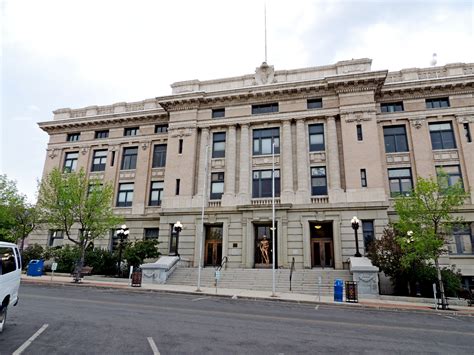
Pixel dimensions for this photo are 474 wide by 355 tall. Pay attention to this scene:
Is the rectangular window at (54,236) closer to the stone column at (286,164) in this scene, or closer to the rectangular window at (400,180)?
the stone column at (286,164)

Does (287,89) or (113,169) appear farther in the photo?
(113,169)

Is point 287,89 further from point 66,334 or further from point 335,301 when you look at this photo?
point 66,334

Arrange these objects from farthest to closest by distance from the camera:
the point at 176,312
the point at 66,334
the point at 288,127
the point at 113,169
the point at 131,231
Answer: the point at 113,169 → the point at 131,231 → the point at 288,127 → the point at 176,312 → the point at 66,334

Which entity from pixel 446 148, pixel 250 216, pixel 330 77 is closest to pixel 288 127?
pixel 330 77

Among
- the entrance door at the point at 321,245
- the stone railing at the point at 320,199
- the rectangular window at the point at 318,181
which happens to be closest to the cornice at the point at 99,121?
the rectangular window at the point at 318,181

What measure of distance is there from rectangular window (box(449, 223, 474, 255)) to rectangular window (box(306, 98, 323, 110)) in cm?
1537

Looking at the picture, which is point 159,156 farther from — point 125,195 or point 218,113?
point 218,113

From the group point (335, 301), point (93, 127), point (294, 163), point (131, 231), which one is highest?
point (93, 127)

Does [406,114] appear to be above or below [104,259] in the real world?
above

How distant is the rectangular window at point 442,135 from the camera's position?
2798 cm

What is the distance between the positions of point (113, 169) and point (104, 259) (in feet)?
36.1

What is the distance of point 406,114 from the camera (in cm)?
2909

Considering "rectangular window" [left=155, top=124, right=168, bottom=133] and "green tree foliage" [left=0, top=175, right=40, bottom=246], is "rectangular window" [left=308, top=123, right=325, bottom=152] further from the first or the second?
"green tree foliage" [left=0, top=175, right=40, bottom=246]

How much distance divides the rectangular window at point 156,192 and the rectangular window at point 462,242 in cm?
2639
